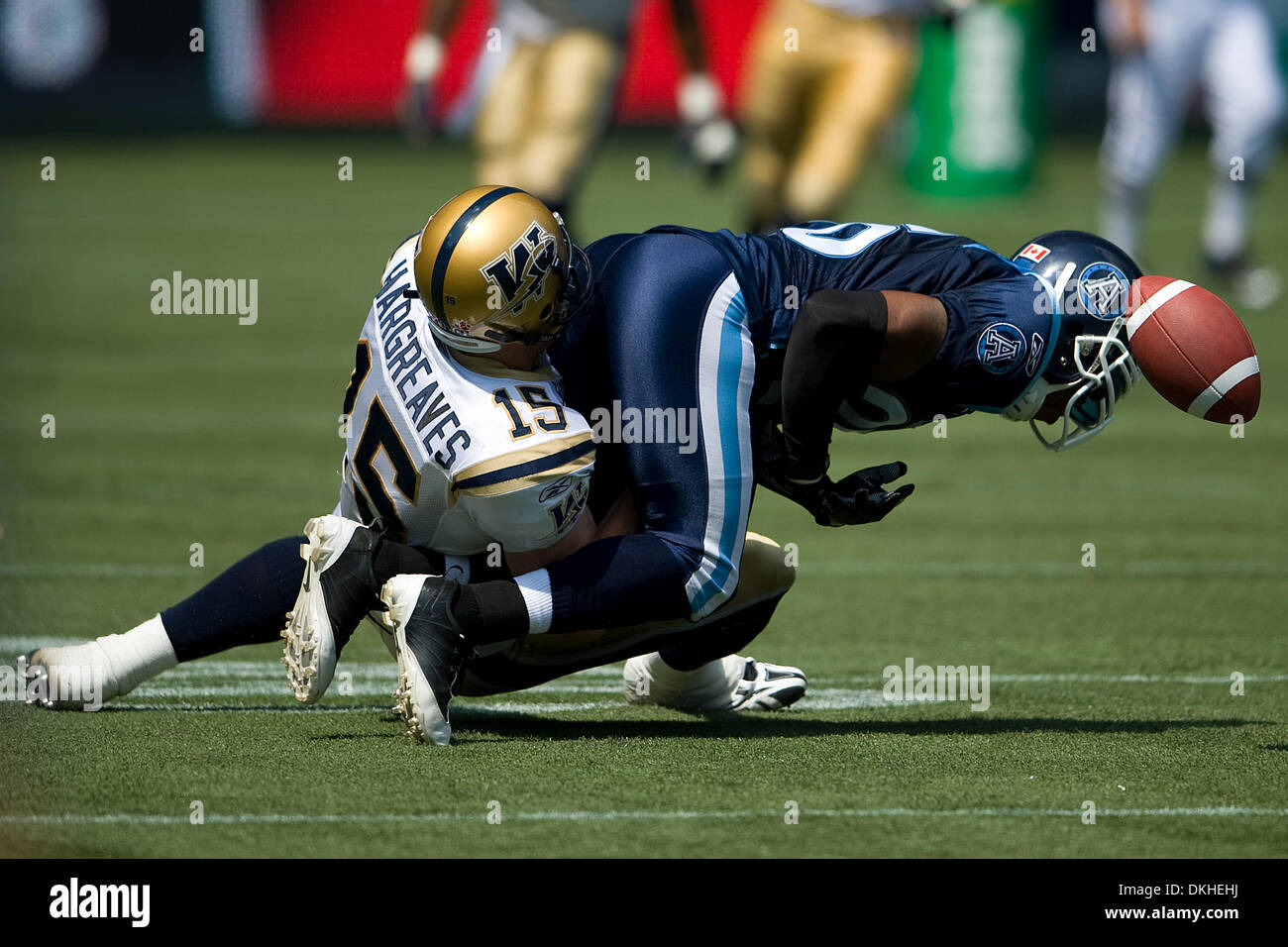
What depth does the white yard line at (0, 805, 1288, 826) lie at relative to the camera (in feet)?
11.5

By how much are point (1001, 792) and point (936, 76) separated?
46.9 feet

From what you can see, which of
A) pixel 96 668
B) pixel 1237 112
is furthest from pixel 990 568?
pixel 1237 112

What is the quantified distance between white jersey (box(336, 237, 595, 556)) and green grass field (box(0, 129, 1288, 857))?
45cm

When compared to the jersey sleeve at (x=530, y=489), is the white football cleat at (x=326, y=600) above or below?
below

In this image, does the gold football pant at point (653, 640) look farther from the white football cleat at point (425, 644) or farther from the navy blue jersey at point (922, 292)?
the navy blue jersey at point (922, 292)

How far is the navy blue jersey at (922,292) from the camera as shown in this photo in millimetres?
3959

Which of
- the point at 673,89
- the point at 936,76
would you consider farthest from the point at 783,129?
the point at 673,89

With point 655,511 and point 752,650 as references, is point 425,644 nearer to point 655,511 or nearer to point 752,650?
point 655,511

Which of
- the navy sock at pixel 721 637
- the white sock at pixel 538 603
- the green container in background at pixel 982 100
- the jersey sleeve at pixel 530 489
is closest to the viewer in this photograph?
the jersey sleeve at pixel 530 489

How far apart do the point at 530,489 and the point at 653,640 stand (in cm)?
49

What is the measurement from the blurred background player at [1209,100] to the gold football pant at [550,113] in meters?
3.68

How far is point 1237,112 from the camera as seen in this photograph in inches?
438

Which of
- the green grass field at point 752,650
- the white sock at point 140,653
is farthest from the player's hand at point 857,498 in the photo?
the white sock at point 140,653

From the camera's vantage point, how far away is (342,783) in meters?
3.75
